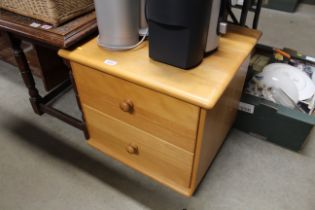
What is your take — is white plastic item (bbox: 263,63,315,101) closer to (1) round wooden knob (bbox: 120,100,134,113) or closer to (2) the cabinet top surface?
(2) the cabinet top surface

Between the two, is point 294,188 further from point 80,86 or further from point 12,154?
point 12,154

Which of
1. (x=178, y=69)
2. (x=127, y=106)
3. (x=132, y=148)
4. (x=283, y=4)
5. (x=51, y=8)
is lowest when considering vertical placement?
(x=283, y=4)

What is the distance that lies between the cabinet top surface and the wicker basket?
0.13m

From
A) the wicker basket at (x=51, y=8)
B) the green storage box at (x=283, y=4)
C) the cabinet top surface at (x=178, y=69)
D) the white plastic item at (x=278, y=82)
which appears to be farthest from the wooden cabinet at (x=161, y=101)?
the green storage box at (x=283, y=4)

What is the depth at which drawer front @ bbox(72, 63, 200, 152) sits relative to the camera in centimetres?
79

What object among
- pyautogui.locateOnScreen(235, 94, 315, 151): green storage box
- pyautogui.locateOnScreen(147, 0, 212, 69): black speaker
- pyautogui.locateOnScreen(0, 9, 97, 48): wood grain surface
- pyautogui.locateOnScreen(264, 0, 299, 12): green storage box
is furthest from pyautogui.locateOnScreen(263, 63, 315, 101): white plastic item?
pyautogui.locateOnScreen(264, 0, 299, 12): green storage box

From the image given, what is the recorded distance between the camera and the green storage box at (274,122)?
1141 mm

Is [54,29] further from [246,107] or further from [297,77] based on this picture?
[297,77]

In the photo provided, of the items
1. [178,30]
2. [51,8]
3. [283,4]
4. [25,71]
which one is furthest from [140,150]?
[283,4]

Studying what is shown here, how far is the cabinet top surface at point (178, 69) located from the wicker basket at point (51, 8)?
133mm

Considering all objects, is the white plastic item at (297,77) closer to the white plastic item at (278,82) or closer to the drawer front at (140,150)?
the white plastic item at (278,82)

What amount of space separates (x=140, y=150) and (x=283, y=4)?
7.29ft

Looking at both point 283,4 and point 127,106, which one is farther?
point 283,4

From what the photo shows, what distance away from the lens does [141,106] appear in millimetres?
871
